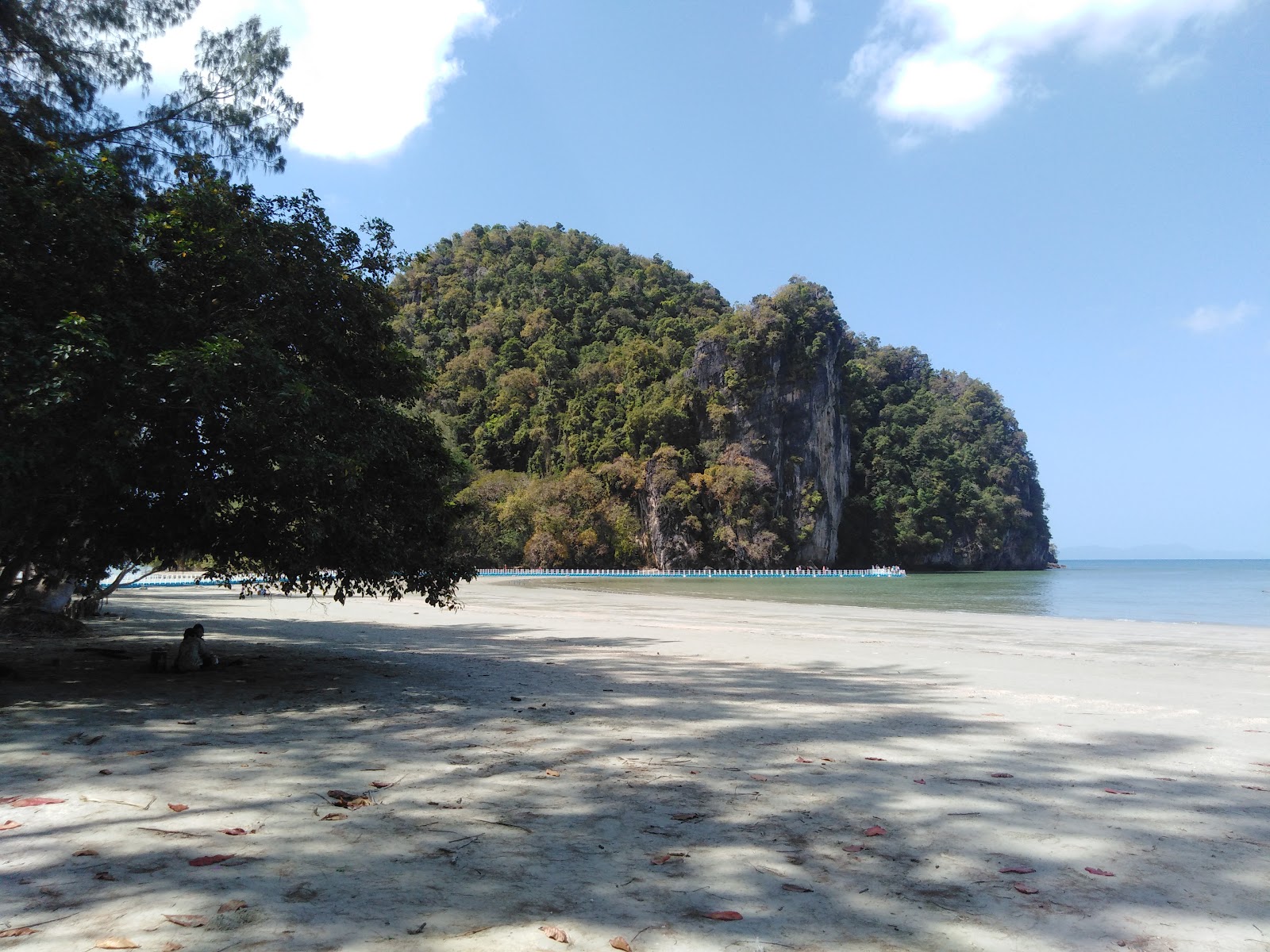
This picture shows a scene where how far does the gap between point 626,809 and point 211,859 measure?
6.28ft

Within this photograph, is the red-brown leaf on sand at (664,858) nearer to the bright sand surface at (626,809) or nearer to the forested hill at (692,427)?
the bright sand surface at (626,809)

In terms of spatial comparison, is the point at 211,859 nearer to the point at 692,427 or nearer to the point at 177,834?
the point at 177,834

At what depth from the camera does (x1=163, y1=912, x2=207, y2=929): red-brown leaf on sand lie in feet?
8.50

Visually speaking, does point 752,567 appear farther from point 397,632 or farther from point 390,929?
point 390,929

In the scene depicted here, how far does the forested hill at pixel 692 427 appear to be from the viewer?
7125 cm

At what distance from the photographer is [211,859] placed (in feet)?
10.4

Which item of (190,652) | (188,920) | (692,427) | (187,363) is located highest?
(692,427)

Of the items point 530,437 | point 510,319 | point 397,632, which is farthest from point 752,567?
point 397,632

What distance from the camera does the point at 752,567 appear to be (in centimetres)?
7081

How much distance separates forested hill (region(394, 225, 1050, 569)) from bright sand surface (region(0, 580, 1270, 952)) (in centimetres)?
5996

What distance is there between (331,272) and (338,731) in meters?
4.47

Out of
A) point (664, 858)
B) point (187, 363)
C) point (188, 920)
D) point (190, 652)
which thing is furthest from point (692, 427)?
point (188, 920)

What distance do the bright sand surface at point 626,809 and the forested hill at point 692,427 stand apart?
2361 inches

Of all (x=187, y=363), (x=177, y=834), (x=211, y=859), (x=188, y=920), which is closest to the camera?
(x=188, y=920)
